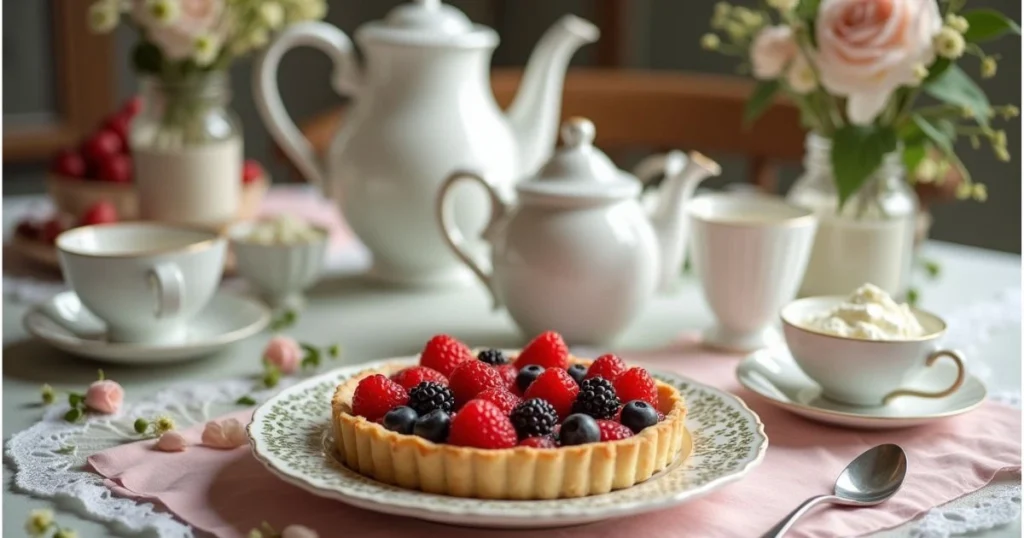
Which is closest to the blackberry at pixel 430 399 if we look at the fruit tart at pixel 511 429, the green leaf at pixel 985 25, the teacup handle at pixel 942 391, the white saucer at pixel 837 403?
the fruit tart at pixel 511 429

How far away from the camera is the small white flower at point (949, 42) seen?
1.38 metres

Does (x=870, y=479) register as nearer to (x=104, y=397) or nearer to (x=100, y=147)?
(x=104, y=397)

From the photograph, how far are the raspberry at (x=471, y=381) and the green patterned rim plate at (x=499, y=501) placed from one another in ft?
0.39

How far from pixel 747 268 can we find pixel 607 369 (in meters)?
0.41

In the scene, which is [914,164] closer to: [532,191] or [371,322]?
[532,191]

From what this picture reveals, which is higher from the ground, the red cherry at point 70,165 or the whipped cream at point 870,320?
the red cherry at point 70,165

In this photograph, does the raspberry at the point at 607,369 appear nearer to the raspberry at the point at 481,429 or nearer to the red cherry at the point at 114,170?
the raspberry at the point at 481,429

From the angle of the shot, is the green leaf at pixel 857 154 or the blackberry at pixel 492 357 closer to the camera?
the blackberry at pixel 492 357

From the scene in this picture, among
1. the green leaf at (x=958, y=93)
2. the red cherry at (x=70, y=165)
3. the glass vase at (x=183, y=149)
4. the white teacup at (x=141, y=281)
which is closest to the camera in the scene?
the white teacup at (x=141, y=281)

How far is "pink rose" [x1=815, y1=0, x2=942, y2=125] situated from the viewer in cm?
138

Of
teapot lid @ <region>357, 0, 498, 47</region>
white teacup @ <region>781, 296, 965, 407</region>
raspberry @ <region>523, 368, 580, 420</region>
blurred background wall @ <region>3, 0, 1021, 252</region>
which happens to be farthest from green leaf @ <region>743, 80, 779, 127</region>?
blurred background wall @ <region>3, 0, 1021, 252</region>

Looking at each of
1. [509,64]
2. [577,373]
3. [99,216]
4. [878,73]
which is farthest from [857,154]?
[509,64]

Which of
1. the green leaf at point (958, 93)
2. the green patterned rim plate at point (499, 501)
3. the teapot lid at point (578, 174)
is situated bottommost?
the green patterned rim plate at point (499, 501)

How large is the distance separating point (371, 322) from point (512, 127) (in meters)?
0.39
